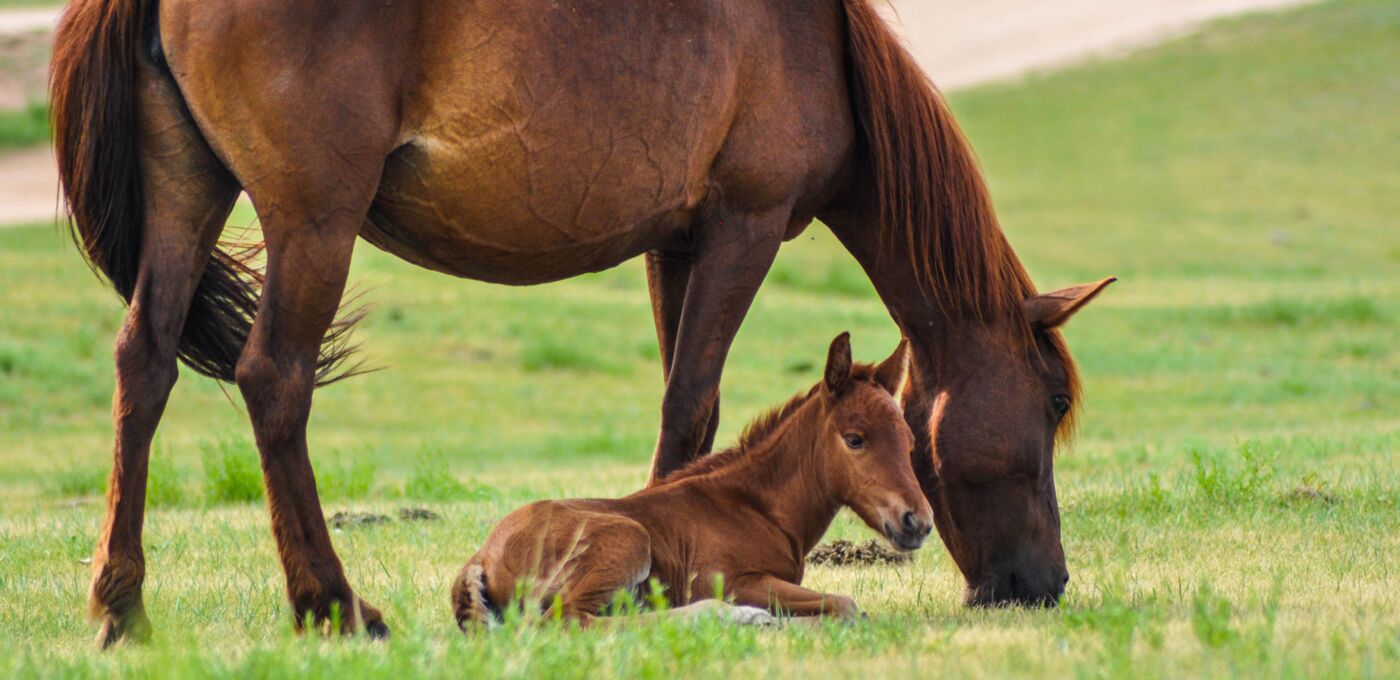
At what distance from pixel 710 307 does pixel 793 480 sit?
0.69 m

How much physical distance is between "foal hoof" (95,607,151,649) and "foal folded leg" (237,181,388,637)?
485 millimetres

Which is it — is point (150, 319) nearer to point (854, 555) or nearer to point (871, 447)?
point (871, 447)

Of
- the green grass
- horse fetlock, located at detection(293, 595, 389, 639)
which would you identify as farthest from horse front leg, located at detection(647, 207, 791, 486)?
the green grass

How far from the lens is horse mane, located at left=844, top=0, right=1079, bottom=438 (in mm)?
5965

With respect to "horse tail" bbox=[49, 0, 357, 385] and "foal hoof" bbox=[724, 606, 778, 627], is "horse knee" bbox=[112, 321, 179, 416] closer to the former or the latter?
"horse tail" bbox=[49, 0, 357, 385]

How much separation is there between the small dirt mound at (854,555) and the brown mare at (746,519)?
1379 mm

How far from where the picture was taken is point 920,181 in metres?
6.00

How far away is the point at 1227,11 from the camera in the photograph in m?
48.3

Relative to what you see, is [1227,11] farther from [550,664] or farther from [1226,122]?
[550,664]

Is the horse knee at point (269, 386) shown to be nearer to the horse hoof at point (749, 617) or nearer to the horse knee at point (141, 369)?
the horse knee at point (141, 369)

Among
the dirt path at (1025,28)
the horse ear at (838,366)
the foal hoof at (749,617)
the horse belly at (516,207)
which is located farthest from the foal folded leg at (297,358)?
the dirt path at (1025,28)

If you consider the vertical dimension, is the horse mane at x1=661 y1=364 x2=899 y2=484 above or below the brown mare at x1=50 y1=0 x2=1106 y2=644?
below

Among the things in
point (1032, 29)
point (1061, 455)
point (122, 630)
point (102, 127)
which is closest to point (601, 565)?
point (122, 630)

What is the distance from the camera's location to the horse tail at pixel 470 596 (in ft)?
16.4
